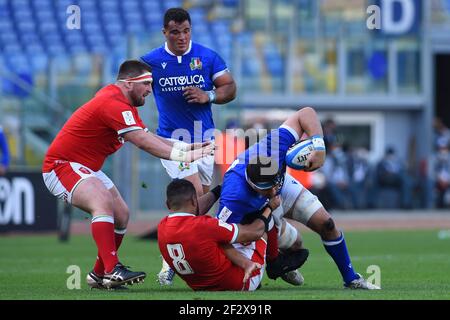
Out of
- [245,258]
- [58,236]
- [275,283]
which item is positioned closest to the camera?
[245,258]

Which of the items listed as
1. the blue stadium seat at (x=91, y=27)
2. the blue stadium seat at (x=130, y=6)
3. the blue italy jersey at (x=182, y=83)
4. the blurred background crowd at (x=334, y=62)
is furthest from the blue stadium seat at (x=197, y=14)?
the blue italy jersey at (x=182, y=83)

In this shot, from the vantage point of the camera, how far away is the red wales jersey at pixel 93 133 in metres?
10.2

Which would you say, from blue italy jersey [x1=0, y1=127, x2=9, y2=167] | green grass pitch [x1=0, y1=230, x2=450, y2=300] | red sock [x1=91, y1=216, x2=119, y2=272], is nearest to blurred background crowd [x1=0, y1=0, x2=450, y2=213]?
green grass pitch [x1=0, y1=230, x2=450, y2=300]

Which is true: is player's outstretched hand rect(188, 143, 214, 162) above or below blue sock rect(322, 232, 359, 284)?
above

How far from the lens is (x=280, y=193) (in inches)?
400

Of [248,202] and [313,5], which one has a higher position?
[313,5]

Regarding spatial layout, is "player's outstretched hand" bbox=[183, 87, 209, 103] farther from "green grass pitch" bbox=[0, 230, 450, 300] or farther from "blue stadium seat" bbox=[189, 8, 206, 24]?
"blue stadium seat" bbox=[189, 8, 206, 24]

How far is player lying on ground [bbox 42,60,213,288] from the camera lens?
9.93 meters

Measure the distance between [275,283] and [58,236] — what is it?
9248mm

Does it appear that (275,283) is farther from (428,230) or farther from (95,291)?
(428,230)

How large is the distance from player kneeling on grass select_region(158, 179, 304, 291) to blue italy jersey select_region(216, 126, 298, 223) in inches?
6.0

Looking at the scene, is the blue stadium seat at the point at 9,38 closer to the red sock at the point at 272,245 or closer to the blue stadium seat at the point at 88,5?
the blue stadium seat at the point at 88,5

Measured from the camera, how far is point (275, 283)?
→ 11344 mm
